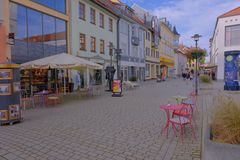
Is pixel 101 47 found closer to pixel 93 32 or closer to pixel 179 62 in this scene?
pixel 93 32

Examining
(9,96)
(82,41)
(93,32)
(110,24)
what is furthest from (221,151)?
(110,24)

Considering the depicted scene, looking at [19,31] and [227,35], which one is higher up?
[227,35]

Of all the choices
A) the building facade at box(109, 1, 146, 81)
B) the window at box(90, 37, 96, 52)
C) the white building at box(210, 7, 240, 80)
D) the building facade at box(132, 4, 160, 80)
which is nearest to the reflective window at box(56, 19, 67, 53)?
the window at box(90, 37, 96, 52)

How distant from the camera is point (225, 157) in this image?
11.2 ft

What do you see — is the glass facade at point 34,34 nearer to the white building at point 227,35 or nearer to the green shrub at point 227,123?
the green shrub at point 227,123

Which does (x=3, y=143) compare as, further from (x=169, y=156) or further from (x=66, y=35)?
(x=66, y=35)

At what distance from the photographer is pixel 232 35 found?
32562 mm

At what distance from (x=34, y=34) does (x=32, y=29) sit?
0.34 metres

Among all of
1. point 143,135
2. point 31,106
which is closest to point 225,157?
point 143,135

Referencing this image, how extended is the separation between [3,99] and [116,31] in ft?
67.2

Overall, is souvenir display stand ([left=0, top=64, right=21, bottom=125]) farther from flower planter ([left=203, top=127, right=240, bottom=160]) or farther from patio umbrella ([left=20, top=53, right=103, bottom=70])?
flower planter ([left=203, top=127, right=240, bottom=160])

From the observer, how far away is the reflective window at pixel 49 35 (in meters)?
14.9

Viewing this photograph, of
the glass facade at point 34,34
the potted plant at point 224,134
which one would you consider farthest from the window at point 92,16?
the potted plant at point 224,134

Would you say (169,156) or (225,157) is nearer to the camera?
(225,157)
